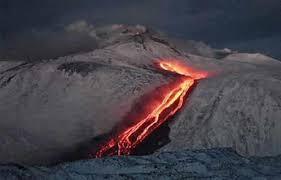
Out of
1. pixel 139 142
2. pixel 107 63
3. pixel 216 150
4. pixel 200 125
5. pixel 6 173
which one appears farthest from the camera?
pixel 107 63

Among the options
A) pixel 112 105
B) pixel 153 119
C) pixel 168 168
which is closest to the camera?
pixel 168 168

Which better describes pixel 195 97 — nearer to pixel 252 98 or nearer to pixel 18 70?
pixel 252 98

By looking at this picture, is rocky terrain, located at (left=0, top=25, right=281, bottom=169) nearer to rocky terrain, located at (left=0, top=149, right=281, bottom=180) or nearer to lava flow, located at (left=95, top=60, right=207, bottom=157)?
lava flow, located at (left=95, top=60, right=207, bottom=157)

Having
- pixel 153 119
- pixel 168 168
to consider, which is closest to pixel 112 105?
→ pixel 153 119

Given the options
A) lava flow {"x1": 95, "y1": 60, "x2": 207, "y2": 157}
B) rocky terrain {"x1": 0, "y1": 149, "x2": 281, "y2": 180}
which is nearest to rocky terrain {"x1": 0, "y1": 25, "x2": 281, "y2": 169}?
lava flow {"x1": 95, "y1": 60, "x2": 207, "y2": 157}

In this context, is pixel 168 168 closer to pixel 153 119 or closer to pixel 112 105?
pixel 153 119

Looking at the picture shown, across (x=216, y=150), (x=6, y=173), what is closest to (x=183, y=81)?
(x=216, y=150)

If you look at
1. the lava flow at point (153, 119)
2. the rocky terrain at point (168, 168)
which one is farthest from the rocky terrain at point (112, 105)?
the rocky terrain at point (168, 168)
